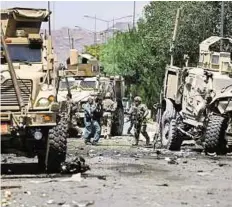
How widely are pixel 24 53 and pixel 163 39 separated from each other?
81.7 feet

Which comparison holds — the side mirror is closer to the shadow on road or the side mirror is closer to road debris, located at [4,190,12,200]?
the shadow on road

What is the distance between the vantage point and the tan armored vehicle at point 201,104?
1808 centimetres

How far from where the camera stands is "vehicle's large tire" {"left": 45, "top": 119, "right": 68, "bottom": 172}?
12.6 metres

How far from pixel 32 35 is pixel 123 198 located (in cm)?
511

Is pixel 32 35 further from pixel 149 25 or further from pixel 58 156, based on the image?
pixel 149 25

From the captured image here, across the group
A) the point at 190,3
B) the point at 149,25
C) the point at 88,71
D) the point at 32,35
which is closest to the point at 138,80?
the point at 149,25

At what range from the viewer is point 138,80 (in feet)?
180

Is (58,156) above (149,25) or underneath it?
underneath

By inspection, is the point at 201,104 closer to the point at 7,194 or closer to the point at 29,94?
the point at 29,94

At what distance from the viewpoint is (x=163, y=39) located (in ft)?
126

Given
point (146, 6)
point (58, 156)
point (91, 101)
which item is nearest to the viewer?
point (58, 156)

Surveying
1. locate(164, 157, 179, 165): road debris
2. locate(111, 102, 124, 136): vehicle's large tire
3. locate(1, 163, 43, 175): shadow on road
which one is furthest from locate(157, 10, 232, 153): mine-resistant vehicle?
locate(1, 163, 43, 175): shadow on road

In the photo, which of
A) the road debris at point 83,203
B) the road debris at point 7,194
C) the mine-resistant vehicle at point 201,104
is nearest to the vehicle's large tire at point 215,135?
the mine-resistant vehicle at point 201,104

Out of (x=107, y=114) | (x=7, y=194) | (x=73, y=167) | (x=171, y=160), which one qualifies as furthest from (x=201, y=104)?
(x=7, y=194)
